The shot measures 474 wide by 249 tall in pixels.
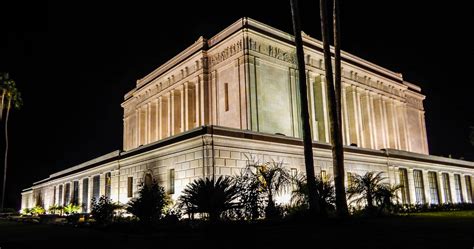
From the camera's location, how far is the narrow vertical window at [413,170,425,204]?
115 ft

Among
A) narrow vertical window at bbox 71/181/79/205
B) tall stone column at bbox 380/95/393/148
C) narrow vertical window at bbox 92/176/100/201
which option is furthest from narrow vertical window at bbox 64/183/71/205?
tall stone column at bbox 380/95/393/148

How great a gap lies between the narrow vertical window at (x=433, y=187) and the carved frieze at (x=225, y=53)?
20.4 m

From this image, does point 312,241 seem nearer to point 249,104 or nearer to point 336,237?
point 336,237

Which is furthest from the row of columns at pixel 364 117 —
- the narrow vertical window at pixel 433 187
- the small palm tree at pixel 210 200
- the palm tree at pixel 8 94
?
the palm tree at pixel 8 94

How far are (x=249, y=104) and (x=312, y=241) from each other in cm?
2388

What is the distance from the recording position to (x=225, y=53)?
3772cm

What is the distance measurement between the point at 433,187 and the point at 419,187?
99.2 inches

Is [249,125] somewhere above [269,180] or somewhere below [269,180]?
above

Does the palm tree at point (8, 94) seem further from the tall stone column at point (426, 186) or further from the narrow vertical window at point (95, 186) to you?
the tall stone column at point (426, 186)

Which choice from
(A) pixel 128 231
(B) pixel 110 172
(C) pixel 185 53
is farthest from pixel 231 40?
(A) pixel 128 231

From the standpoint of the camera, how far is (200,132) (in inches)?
879

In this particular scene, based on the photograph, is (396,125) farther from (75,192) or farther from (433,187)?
(75,192)

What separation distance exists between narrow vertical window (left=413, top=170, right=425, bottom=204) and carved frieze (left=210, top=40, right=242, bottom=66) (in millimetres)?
18523

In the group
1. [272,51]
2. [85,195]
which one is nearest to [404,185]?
[272,51]
